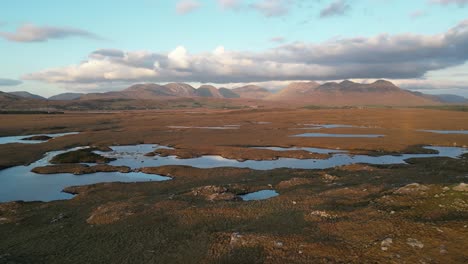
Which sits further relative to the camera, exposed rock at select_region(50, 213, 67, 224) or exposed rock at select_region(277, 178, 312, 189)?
exposed rock at select_region(277, 178, 312, 189)

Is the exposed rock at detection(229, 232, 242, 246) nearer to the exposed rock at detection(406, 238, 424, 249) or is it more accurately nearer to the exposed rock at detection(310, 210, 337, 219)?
the exposed rock at detection(310, 210, 337, 219)

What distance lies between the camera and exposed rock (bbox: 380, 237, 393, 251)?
1938cm

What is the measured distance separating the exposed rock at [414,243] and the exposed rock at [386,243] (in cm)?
94

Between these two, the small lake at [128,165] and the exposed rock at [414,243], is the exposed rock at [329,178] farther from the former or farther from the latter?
the exposed rock at [414,243]

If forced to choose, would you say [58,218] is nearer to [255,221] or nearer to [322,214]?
[255,221]

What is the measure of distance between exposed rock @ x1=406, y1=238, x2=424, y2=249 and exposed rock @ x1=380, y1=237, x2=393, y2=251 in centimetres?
94

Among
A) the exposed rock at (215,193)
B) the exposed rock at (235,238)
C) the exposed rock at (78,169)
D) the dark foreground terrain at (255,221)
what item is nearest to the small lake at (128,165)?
the exposed rock at (78,169)

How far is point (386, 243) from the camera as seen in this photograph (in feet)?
64.8

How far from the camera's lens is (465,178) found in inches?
1565

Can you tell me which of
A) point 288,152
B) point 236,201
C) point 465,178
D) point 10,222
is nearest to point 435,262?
point 236,201

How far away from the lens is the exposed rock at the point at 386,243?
19383 mm

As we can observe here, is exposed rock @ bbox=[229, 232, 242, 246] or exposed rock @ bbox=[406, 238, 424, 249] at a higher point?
exposed rock @ bbox=[406, 238, 424, 249]

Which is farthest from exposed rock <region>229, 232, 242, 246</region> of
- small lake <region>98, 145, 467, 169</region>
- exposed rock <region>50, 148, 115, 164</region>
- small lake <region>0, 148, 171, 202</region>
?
exposed rock <region>50, 148, 115, 164</region>

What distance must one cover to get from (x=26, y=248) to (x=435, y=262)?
26172mm
